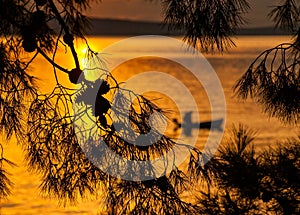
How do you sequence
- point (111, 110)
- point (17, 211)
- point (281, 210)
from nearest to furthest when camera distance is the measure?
point (111, 110)
point (281, 210)
point (17, 211)

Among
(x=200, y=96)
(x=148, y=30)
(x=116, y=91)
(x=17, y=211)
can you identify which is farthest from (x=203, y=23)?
(x=148, y=30)

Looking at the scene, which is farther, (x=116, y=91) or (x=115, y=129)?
(x=116, y=91)

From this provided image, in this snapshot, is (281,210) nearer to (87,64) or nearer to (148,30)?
(87,64)

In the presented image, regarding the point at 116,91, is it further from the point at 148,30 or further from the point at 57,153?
the point at 148,30

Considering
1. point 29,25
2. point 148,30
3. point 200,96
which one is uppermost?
point 148,30

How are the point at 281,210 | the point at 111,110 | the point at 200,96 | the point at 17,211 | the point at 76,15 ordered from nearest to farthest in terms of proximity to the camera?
the point at 111,110 < the point at 76,15 < the point at 281,210 < the point at 17,211 < the point at 200,96

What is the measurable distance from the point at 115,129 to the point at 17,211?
690 inches

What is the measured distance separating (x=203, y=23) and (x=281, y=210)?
1.37m

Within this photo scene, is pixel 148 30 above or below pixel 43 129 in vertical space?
above

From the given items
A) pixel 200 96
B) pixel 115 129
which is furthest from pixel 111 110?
pixel 200 96

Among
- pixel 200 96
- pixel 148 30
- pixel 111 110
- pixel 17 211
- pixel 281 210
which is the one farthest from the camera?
pixel 148 30

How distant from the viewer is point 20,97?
9.29 ft

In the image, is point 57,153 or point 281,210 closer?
point 57,153

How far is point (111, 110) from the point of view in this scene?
8.76 feet
